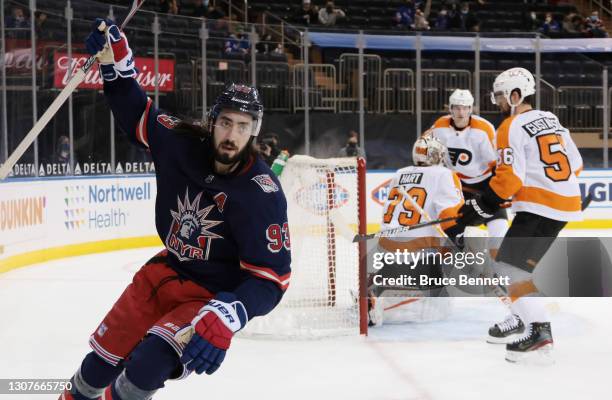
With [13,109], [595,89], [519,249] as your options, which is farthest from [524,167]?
[595,89]

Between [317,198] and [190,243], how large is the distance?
262 centimetres

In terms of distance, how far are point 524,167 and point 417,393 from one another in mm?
1204

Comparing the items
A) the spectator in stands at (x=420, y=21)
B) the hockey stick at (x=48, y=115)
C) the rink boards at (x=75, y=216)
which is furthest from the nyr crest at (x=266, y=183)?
the spectator in stands at (x=420, y=21)

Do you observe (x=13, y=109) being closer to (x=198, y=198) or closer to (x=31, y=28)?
(x=31, y=28)

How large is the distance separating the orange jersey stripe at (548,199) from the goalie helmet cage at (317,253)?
0.91 m

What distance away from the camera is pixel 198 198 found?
238cm

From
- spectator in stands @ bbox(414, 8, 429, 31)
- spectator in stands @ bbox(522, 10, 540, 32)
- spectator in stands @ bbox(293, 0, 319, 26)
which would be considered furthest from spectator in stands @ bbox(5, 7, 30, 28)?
spectator in stands @ bbox(522, 10, 540, 32)

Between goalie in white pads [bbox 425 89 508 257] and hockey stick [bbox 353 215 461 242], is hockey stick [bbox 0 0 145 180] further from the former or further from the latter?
goalie in white pads [bbox 425 89 508 257]

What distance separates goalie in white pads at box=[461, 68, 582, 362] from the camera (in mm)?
4168

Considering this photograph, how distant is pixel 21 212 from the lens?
730 cm

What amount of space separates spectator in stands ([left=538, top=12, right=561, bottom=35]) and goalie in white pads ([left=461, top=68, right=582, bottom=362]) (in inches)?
454

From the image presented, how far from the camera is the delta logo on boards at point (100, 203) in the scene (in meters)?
8.28

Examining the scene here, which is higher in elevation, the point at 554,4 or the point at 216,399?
the point at 554,4

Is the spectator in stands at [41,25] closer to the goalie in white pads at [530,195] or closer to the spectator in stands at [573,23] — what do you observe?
the goalie in white pads at [530,195]
